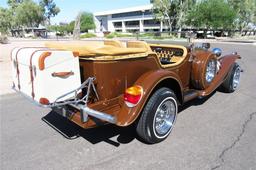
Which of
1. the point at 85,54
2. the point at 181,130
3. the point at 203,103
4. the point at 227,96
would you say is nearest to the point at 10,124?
the point at 85,54

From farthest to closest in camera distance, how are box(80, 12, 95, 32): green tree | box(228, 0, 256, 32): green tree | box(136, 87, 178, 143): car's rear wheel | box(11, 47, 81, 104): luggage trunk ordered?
1. box(80, 12, 95, 32): green tree
2. box(228, 0, 256, 32): green tree
3. box(136, 87, 178, 143): car's rear wheel
4. box(11, 47, 81, 104): luggage trunk

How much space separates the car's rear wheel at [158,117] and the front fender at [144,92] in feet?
0.53

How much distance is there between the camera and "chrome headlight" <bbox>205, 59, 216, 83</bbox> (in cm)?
473

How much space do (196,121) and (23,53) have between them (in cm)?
301

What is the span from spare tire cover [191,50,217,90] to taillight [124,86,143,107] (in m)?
1.79

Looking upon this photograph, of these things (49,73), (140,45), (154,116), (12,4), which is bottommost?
(154,116)

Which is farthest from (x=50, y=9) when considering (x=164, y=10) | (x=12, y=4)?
(x=164, y=10)

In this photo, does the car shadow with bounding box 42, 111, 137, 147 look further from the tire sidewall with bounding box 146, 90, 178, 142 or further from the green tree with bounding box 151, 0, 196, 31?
the green tree with bounding box 151, 0, 196, 31

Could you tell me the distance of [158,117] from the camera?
358 cm

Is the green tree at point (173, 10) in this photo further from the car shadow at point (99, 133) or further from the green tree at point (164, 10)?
the car shadow at point (99, 133)

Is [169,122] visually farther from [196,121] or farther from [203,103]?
[203,103]

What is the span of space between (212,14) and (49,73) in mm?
45379

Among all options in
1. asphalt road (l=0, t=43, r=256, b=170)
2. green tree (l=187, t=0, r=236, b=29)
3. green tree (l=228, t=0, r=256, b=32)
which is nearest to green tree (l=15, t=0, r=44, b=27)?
green tree (l=187, t=0, r=236, b=29)

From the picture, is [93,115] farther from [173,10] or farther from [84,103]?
[173,10]
